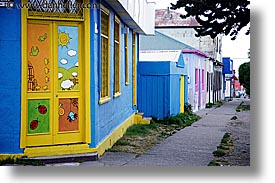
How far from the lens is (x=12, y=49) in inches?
242

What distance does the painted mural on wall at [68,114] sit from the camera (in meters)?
6.48

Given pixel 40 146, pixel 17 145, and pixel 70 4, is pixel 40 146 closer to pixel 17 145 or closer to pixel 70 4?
pixel 17 145

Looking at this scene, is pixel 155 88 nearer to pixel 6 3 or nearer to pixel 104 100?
pixel 104 100

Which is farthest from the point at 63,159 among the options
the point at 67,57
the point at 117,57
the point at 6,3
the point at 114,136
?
the point at 117,57

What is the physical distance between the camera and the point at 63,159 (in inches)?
246

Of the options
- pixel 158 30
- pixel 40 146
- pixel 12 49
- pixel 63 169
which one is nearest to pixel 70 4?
pixel 12 49

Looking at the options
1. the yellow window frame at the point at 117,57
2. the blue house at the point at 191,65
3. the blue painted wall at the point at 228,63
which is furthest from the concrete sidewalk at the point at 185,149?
the blue house at the point at 191,65

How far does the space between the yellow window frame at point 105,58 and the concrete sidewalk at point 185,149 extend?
0.85 m

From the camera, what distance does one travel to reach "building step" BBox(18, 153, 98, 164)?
6.12 metres

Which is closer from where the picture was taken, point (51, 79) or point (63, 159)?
point (63, 159)

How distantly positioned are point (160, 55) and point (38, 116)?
7001mm

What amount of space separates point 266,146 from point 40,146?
2.65 metres

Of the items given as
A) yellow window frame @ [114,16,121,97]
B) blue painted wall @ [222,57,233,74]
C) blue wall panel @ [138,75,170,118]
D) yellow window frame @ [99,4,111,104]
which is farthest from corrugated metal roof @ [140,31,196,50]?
yellow window frame @ [99,4,111,104]
